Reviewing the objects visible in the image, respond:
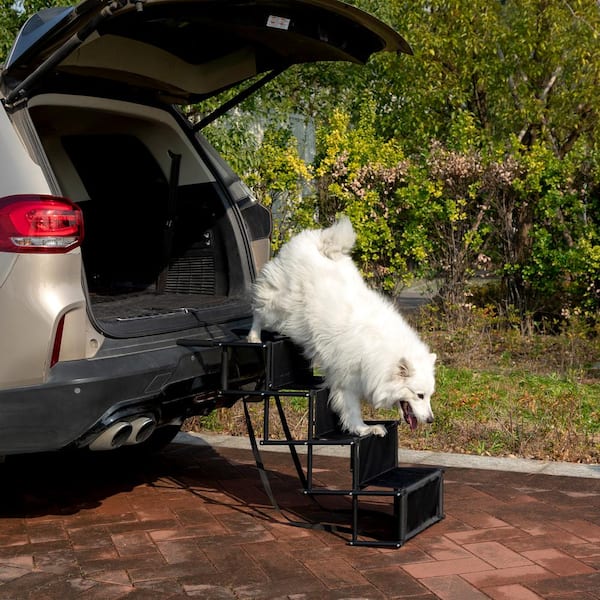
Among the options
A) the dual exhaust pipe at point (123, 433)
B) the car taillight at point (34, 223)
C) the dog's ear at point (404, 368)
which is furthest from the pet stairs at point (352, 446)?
the car taillight at point (34, 223)

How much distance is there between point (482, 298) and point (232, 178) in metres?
6.23

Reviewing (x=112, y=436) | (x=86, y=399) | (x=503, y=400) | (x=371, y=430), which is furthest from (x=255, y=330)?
(x=503, y=400)

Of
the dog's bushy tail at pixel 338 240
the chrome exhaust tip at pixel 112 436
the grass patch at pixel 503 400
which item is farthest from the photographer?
the grass patch at pixel 503 400

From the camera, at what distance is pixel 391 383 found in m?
4.59

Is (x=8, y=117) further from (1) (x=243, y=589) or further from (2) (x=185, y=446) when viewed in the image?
(2) (x=185, y=446)

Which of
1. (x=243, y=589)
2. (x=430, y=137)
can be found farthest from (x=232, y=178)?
(x=430, y=137)

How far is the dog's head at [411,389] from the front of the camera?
4.59 m

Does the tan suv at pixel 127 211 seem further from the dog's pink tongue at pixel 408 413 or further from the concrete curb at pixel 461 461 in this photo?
the dog's pink tongue at pixel 408 413

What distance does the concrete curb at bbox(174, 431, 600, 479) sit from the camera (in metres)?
5.94

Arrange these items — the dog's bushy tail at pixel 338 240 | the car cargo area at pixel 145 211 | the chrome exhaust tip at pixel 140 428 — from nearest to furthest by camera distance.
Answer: the chrome exhaust tip at pixel 140 428
the dog's bushy tail at pixel 338 240
the car cargo area at pixel 145 211

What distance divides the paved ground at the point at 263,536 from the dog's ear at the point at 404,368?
0.83 m

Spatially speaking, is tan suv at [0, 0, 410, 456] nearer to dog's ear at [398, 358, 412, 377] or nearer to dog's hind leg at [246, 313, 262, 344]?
dog's hind leg at [246, 313, 262, 344]

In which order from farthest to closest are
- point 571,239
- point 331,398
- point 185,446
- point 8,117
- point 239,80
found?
point 571,239, point 185,446, point 239,80, point 331,398, point 8,117

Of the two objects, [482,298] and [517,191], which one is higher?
[517,191]
